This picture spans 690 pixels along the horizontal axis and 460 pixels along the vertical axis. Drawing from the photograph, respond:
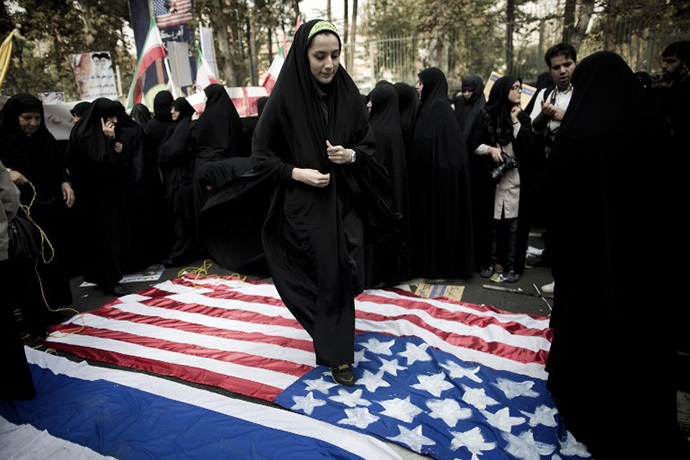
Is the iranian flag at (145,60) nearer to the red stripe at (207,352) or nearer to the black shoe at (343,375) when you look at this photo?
the red stripe at (207,352)

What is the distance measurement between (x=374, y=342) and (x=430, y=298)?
1.00 m

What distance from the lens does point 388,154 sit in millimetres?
4375

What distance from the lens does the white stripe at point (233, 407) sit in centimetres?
226

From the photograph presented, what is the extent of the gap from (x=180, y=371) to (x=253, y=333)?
0.68 m

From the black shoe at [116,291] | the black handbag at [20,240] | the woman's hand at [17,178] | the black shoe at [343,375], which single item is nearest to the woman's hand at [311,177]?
the black shoe at [343,375]

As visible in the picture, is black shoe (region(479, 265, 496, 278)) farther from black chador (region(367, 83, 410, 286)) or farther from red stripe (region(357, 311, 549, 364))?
red stripe (region(357, 311, 549, 364))

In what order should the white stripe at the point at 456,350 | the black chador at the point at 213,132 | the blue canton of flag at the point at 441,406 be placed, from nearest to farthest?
1. the blue canton of flag at the point at 441,406
2. the white stripe at the point at 456,350
3. the black chador at the point at 213,132

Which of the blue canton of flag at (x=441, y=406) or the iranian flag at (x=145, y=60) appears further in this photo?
the iranian flag at (x=145, y=60)

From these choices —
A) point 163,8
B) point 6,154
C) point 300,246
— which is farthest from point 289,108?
point 163,8

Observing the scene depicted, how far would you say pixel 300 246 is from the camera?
278 cm

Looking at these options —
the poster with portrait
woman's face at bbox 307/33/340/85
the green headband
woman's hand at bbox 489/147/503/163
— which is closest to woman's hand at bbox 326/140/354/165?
woman's face at bbox 307/33/340/85

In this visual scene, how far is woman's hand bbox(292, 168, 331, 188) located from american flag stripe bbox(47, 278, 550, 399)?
1.27m

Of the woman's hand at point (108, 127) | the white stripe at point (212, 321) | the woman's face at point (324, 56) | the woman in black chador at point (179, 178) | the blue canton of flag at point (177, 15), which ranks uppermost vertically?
the blue canton of flag at point (177, 15)

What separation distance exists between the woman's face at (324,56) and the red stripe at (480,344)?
1988mm
